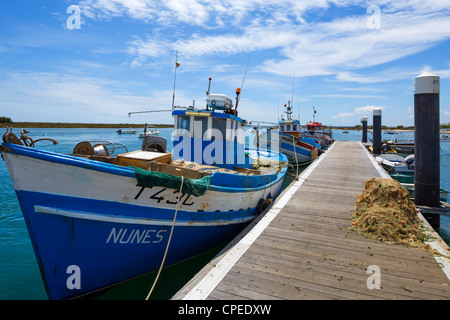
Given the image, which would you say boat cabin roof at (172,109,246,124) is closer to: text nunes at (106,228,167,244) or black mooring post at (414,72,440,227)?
text nunes at (106,228,167,244)

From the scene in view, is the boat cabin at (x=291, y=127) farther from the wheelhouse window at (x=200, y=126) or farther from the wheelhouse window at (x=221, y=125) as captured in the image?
the wheelhouse window at (x=200, y=126)

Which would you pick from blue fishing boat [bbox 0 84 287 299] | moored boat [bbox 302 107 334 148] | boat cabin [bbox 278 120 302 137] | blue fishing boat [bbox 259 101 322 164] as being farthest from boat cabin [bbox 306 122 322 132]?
blue fishing boat [bbox 0 84 287 299]

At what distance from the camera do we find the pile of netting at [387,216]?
5.16 m

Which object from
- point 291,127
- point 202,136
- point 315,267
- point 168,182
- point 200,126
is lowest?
point 315,267

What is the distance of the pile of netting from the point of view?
5.16 metres

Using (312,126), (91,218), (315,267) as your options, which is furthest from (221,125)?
(312,126)

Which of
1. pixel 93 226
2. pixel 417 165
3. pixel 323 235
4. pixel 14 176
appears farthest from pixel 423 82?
pixel 14 176

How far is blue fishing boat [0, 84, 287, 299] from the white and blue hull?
1cm

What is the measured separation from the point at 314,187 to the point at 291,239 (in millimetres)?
4768

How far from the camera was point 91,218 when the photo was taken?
13.2 ft

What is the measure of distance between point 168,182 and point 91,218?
129cm

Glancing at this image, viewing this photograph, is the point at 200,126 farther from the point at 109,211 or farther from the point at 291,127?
the point at 291,127
